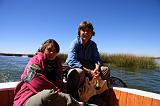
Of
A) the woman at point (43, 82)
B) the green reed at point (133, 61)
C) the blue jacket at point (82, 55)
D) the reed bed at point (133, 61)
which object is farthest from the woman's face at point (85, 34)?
the green reed at point (133, 61)

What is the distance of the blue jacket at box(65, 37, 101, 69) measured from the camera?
3.29 meters

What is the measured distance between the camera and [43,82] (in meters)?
2.48

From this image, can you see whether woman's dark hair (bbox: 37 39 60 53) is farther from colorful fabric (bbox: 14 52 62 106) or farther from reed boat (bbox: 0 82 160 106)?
reed boat (bbox: 0 82 160 106)

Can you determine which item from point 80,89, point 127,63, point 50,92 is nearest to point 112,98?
point 80,89

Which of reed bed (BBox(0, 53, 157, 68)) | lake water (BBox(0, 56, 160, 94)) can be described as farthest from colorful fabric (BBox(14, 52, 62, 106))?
reed bed (BBox(0, 53, 157, 68))

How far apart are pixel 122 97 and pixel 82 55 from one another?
813 millimetres

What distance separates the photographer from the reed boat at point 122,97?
9.43 feet

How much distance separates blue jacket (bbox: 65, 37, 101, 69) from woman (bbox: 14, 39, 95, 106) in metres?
0.53

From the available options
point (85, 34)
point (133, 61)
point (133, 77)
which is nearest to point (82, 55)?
point (85, 34)

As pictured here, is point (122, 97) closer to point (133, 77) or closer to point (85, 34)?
point (85, 34)

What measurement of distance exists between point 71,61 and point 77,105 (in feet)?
2.82

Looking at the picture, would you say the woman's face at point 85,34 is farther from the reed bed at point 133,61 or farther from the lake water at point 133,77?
the reed bed at point 133,61

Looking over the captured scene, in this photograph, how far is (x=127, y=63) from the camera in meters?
21.2

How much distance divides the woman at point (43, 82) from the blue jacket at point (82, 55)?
0.53 metres
